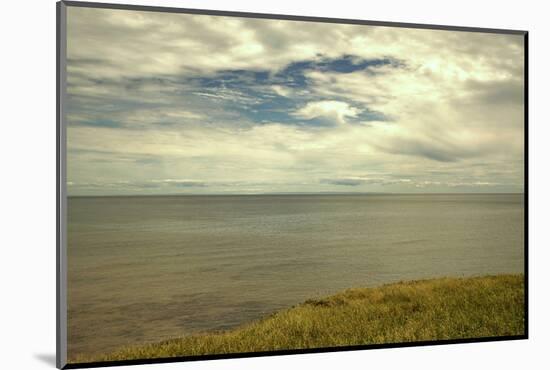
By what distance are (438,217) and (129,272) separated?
2.93 m

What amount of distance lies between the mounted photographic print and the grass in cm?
2

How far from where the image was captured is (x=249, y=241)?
6254 millimetres

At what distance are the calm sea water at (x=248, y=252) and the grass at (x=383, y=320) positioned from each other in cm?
11

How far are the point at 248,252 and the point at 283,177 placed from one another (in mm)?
1138

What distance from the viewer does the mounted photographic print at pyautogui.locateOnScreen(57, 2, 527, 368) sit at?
4.71 meters

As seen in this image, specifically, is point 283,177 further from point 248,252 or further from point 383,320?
point 383,320

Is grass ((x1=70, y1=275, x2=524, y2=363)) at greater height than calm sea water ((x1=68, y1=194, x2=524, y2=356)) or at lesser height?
lesser

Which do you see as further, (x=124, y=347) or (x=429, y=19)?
(x=429, y=19)

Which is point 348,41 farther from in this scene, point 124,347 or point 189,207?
point 124,347

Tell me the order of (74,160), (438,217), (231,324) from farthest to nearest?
(438,217) → (231,324) → (74,160)

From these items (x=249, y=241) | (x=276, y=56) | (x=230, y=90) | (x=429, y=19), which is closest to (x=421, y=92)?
(x=429, y=19)

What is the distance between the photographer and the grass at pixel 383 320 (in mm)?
4879

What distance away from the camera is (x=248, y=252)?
19.9 ft

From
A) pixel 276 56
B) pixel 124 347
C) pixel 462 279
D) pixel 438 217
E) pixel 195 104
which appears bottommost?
pixel 124 347
